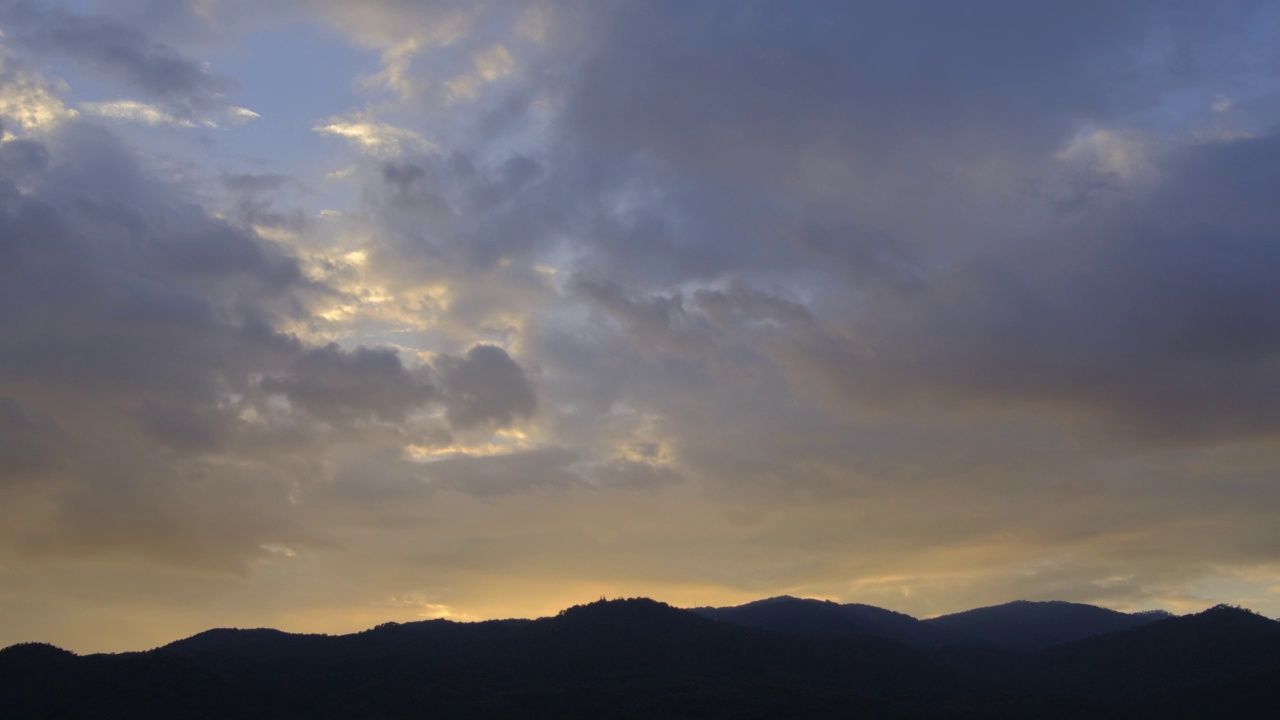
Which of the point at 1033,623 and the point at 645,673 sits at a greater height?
the point at 1033,623

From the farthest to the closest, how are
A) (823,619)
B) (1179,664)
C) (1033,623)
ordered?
1. (1033,623)
2. (823,619)
3. (1179,664)

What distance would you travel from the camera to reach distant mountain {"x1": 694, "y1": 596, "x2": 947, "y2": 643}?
13025 centimetres

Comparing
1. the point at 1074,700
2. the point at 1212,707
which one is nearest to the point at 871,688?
the point at 1074,700

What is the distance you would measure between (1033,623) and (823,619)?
38142 mm

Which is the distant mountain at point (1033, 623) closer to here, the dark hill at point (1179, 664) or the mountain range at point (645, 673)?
the mountain range at point (645, 673)

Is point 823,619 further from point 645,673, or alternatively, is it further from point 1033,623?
point 645,673

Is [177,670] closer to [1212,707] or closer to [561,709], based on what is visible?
[561,709]

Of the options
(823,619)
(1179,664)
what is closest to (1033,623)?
(823,619)

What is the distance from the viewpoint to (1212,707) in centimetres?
7838

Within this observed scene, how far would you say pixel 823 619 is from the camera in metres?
133

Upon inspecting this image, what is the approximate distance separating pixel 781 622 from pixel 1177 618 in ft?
153

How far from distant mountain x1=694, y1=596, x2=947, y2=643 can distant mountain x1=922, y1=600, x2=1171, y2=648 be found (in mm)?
4770

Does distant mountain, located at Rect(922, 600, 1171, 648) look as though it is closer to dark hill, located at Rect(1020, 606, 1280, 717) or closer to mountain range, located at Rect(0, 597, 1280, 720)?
mountain range, located at Rect(0, 597, 1280, 720)

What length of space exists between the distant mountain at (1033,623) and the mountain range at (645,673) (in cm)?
1390
